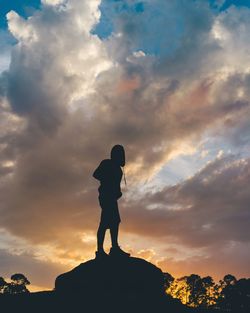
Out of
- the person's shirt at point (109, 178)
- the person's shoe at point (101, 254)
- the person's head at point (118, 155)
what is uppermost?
the person's head at point (118, 155)

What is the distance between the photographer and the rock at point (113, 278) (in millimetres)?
15906

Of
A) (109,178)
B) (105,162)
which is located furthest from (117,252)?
(105,162)

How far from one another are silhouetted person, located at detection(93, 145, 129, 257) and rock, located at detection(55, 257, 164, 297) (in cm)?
62

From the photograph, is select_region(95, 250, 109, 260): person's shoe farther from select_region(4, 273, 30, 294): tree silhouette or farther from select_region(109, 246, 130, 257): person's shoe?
select_region(4, 273, 30, 294): tree silhouette

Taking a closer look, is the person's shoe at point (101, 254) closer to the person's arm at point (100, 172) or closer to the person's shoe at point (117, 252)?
the person's shoe at point (117, 252)

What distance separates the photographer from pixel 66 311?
14.8 metres

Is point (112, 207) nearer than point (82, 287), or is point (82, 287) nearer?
point (82, 287)

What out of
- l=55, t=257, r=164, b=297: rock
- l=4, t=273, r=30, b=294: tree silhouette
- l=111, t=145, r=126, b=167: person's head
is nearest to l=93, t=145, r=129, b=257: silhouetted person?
l=111, t=145, r=126, b=167: person's head

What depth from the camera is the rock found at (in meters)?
15.9

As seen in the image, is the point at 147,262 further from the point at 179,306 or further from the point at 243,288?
the point at 243,288

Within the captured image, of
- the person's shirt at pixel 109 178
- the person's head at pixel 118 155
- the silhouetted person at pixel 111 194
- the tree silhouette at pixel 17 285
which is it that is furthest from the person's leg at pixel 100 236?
the tree silhouette at pixel 17 285

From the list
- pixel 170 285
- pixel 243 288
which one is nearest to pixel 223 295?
pixel 243 288

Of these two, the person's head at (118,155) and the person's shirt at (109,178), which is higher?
the person's head at (118,155)

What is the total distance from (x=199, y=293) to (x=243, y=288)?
391 inches
